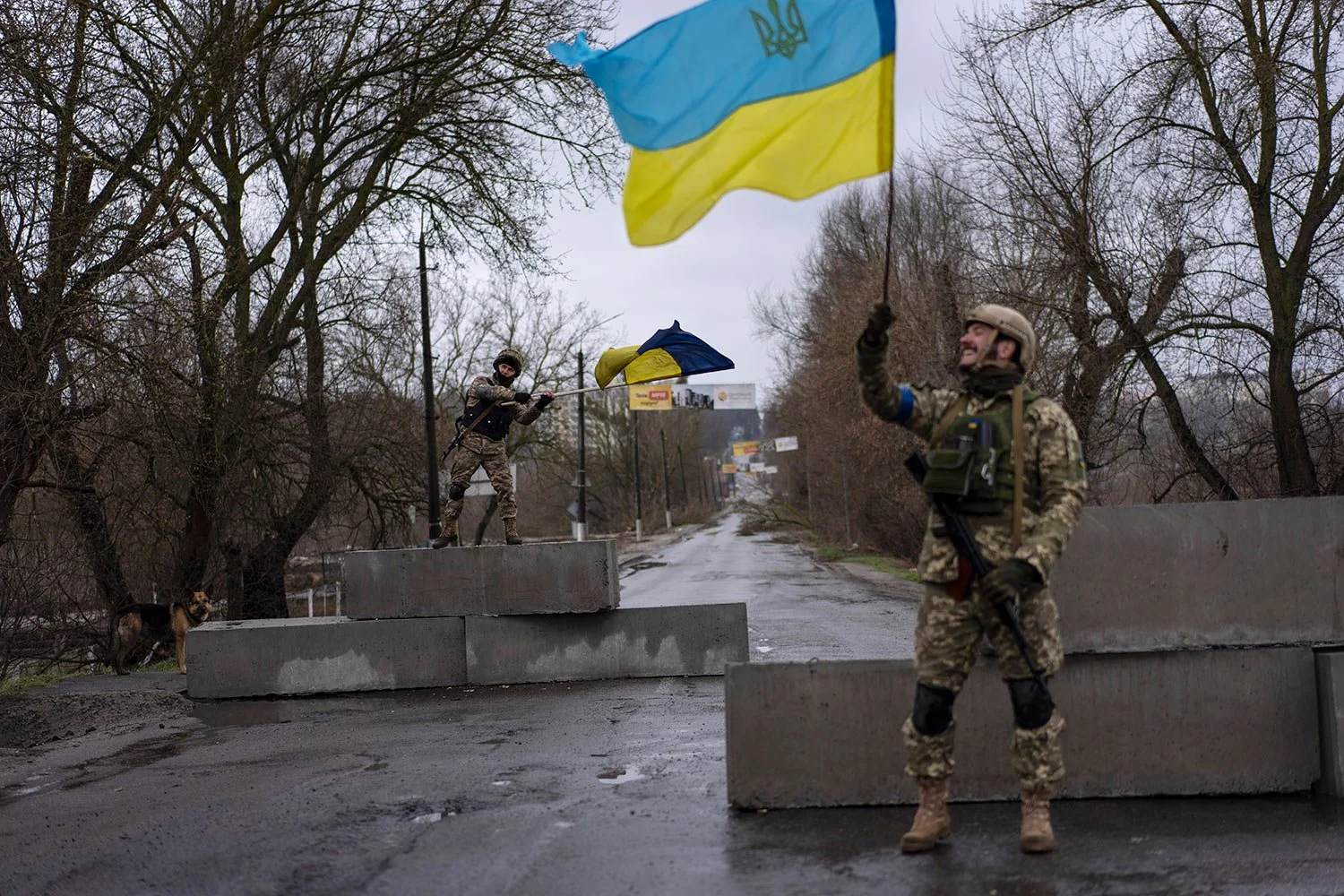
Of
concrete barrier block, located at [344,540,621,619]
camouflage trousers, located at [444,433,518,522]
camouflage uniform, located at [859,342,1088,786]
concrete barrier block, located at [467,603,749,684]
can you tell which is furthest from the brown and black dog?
camouflage uniform, located at [859,342,1088,786]

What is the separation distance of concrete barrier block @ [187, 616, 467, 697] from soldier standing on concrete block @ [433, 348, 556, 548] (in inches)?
33.3

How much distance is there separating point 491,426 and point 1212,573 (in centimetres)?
680

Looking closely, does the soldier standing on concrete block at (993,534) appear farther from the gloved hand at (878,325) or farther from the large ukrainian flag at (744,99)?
the large ukrainian flag at (744,99)

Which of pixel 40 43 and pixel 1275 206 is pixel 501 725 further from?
pixel 1275 206

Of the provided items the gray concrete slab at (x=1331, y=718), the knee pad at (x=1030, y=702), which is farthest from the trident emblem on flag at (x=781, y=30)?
the gray concrete slab at (x=1331, y=718)

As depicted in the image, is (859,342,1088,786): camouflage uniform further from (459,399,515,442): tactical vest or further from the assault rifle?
(459,399,515,442): tactical vest

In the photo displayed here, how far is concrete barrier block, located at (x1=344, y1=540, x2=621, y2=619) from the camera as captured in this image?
1105 cm

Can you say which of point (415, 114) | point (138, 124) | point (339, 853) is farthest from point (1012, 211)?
point (339, 853)

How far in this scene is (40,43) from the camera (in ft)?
36.8

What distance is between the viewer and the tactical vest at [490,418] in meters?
11.5

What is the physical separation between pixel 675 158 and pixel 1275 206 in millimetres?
14981

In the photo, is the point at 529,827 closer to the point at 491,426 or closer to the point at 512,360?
the point at 491,426

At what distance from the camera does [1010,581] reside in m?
4.58

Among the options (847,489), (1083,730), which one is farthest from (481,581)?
(847,489)
